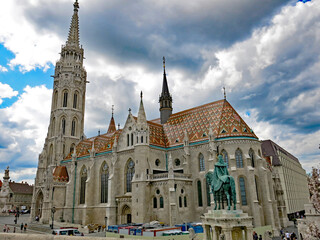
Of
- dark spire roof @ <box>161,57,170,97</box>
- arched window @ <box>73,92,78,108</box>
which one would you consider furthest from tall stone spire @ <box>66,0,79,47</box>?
dark spire roof @ <box>161,57,170,97</box>

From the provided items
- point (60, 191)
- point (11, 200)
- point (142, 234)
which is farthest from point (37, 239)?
point (11, 200)

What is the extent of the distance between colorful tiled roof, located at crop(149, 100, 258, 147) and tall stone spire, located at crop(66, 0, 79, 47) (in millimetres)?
31978

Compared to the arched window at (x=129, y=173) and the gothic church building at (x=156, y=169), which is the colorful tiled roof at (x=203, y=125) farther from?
the arched window at (x=129, y=173)

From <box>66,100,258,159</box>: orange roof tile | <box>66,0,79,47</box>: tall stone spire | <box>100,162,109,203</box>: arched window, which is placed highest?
<box>66,0,79,47</box>: tall stone spire

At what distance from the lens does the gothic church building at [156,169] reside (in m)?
31.5

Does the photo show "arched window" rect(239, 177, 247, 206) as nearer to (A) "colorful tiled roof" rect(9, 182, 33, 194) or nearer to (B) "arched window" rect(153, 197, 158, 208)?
(B) "arched window" rect(153, 197, 158, 208)

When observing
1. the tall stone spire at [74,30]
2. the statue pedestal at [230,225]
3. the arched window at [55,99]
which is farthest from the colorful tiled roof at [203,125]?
the tall stone spire at [74,30]

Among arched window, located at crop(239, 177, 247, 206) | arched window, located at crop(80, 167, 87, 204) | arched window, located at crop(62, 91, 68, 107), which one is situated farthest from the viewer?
arched window, located at crop(62, 91, 68, 107)

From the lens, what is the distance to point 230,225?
40.6 ft

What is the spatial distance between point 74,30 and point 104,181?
39.4 metres

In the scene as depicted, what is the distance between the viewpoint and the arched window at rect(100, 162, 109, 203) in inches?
1591

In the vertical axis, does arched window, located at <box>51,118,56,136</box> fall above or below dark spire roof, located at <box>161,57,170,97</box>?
below

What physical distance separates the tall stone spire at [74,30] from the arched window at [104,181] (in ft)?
107

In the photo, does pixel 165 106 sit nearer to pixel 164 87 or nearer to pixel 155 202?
pixel 164 87
